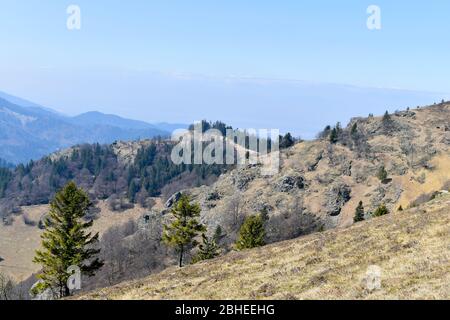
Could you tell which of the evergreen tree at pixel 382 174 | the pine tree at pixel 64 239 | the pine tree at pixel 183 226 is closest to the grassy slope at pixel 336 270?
the pine tree at pixel 64 239

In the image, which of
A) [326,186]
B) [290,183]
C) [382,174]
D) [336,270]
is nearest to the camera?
[336,270]

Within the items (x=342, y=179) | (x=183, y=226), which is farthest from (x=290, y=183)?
(x=183, y=226)

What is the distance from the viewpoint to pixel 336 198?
123688mm

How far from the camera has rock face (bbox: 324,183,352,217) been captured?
12050 cm

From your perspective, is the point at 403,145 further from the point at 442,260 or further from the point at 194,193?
the point at 442,260

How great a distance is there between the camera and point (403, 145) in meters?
137

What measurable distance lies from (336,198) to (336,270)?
340ft

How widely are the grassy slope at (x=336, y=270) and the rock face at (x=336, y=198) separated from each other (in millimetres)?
84503

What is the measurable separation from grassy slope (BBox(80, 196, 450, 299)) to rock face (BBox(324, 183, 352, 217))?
3327 inches

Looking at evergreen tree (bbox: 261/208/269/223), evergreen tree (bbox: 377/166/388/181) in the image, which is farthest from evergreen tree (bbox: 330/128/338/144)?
evergreen tree (bbox: 261/208/269/223)

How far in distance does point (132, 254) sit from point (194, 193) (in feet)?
165

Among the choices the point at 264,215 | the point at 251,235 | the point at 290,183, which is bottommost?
the point at 264,215

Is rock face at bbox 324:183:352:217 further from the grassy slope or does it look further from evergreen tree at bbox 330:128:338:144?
the grassy slope

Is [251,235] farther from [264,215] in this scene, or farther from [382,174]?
[382,174]
